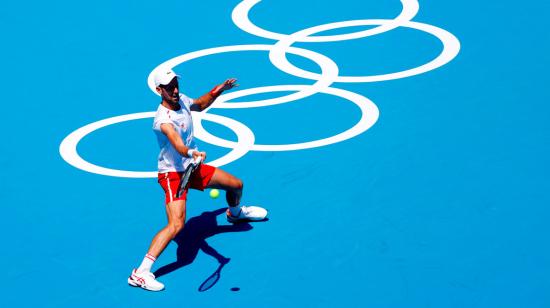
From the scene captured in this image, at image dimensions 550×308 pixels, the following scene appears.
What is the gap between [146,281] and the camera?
10695mm

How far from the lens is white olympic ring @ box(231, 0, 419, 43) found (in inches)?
642

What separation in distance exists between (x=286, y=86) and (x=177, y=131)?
14.5 feet

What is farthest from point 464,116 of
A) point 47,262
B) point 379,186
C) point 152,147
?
point 47,262

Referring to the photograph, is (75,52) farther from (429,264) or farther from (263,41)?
(429,264)

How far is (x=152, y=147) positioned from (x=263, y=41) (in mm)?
3724

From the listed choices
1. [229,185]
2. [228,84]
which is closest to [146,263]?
[229,185]

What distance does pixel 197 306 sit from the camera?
10.5 m

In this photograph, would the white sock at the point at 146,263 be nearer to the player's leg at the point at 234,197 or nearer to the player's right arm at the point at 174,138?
the player's leg at the point at 234,197

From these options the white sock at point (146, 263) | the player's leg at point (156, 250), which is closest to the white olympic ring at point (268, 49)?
the player's leg at point (156, 250)

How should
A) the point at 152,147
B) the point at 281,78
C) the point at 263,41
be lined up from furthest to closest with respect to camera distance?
the point at 263,41
the point at 281,78
the point at 152,147

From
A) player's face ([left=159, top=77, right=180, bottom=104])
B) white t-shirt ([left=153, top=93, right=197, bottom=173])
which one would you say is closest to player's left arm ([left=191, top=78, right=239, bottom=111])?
white t-shirt ([left=153, top=93, right=197, bottom=173])

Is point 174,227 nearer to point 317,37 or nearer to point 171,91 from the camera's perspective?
point 171,91

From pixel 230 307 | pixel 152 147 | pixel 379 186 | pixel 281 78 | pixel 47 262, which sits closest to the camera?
pixel 230 307

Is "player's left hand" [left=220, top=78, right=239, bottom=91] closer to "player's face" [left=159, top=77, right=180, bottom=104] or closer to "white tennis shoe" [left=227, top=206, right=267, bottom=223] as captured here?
"player's face" [left=159, top=77, right=180, bottom=104]
